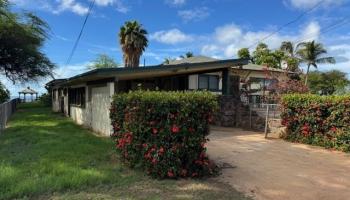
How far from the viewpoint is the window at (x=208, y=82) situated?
19.6 meters

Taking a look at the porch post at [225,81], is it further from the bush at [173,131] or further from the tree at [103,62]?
the tree at [103,62]

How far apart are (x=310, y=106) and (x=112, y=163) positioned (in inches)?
285

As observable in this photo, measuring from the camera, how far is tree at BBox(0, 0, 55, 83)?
25656 mm

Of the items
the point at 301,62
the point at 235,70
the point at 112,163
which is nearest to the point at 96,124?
the point at 112,163

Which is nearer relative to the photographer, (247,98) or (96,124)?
(96,124)

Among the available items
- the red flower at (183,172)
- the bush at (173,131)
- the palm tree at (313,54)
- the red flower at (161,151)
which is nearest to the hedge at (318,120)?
the bush at (173,131)

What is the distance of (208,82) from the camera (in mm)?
19984

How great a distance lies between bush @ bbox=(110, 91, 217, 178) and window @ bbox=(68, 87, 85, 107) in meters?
11.4

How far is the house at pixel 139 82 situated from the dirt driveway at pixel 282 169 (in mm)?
3778

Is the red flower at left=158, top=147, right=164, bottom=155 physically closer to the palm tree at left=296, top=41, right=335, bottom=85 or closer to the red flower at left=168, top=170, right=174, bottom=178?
the red flower at left=168, top=170, right=174, bottom=178

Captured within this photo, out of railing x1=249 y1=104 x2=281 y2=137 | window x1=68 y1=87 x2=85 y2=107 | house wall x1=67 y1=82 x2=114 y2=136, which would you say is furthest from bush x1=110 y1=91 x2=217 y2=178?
window x1=68 y1=87 x2=85 y2=107

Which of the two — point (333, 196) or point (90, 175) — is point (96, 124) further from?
point (333, 196)

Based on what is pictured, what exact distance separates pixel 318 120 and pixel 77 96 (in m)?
13.3

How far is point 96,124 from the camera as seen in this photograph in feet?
47.2
